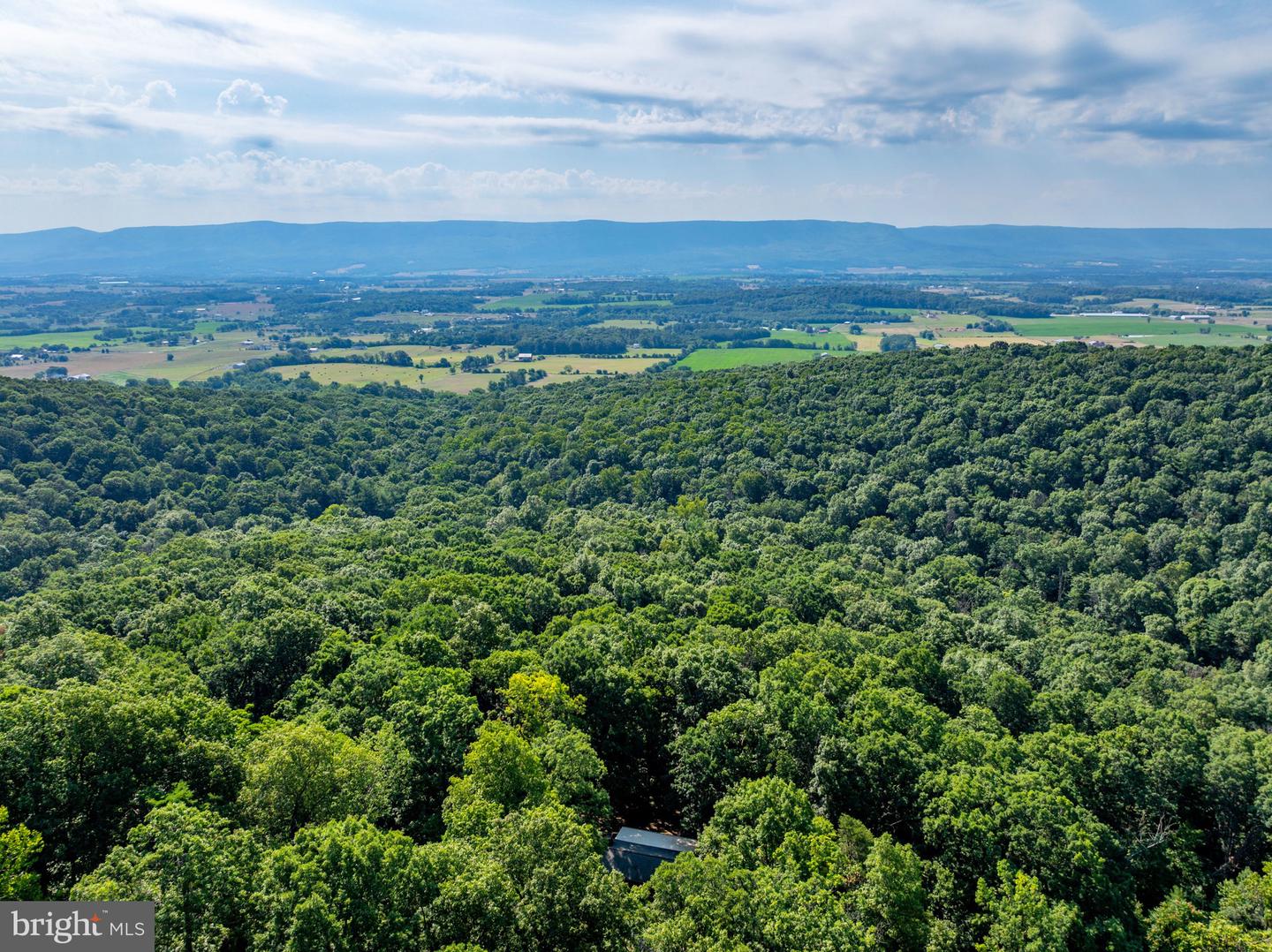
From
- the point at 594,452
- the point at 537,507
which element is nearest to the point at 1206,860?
the point at 537,507

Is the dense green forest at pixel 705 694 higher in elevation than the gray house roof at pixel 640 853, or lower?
higher

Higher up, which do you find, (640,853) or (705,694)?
(705,694)

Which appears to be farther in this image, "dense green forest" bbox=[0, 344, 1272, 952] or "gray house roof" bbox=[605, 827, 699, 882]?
"gray house roof" bbox=[605, 827, 699, 882]

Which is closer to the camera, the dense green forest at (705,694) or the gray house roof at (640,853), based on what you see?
the dense green forest at (705,694)

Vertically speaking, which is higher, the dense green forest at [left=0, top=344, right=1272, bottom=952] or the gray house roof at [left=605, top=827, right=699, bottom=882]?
the dense green forest at [left=0, top=344, right=1272, bottom=952]
